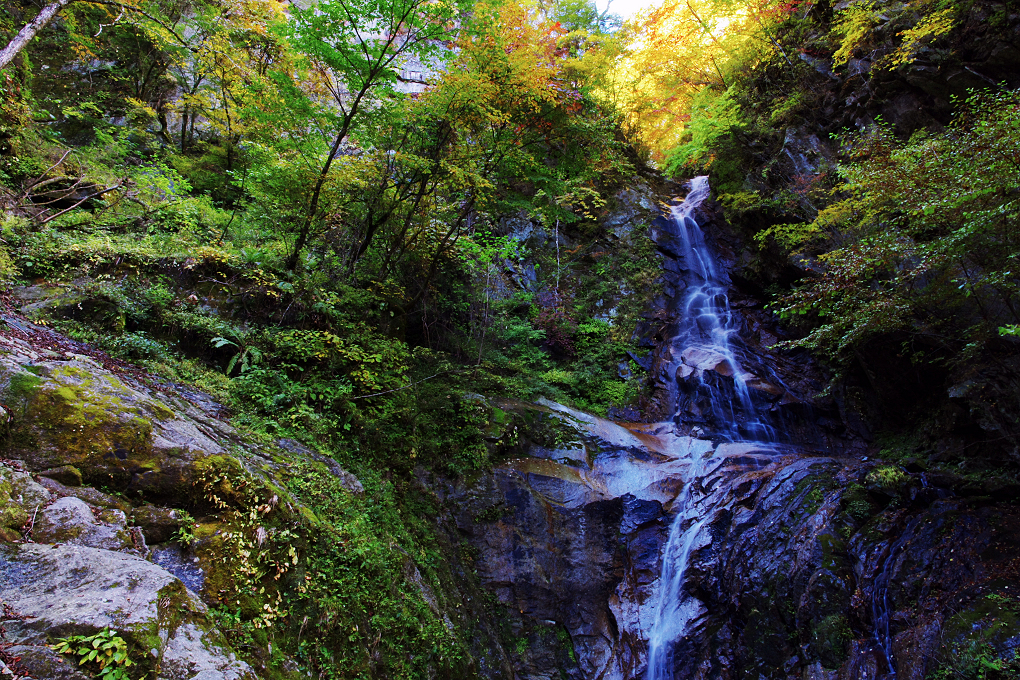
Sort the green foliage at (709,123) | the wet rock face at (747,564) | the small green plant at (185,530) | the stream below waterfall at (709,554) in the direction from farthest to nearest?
the green foliage at (709,123) → the stream below waterfall at (709,554) → the wet rock face at (747,564) → the small green plant at (185,530)

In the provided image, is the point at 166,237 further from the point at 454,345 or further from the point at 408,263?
the point at 454,345

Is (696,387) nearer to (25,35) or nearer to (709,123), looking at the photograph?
(709,123)

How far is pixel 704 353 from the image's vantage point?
12617 millimetres

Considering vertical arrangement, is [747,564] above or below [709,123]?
below

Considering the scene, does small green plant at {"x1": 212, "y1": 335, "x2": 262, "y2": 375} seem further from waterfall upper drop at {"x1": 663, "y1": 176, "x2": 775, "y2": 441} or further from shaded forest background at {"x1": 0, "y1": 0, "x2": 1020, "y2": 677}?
waterfall upper drop at {"x1": 663, "y1": 176, "x2": 775, "y2": 441}

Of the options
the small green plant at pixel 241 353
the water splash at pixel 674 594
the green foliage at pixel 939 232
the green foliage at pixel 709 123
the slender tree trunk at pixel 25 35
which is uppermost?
the green foliage at pixel 709 123

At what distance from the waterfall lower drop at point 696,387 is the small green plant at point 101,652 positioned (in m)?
7.08

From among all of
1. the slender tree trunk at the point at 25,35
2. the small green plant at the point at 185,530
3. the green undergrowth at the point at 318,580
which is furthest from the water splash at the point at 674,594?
the slender tree trunk at the point at 25,35

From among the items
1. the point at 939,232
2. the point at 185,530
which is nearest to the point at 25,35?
the point at 185,530

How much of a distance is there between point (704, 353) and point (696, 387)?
4.72 feet

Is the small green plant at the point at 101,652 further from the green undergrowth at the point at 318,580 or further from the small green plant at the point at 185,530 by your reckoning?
the small green plant at the point at 185,530

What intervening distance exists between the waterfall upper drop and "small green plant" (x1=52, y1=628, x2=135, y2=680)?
11.1m

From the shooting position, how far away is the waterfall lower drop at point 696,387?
703cm

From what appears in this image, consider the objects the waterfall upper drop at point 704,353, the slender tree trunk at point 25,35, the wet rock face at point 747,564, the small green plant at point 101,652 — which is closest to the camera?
the small green plant at point 101,652
